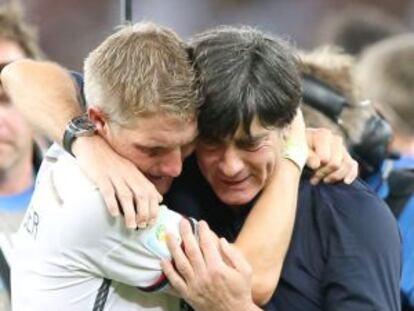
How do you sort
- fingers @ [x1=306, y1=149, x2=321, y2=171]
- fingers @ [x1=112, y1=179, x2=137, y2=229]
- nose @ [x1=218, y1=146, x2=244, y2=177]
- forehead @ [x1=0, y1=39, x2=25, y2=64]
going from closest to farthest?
fingers @ [x1=112, y1=179, x2=137, y2=229], nose @ [x1=218, y1=146, x2=244, y2=177], fingers @ [x1=306, y1=149, x2=321, y2=171], forehead @ [x1=0, y1=39, x2=25, y2=64]

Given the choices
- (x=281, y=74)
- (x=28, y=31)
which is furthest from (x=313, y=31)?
(x=281, y=74)

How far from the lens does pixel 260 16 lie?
369 cm

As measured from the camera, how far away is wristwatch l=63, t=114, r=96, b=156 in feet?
4.13

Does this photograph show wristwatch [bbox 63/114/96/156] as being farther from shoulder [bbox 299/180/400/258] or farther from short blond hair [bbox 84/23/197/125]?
shoulder [bbox 299/180/400/258]

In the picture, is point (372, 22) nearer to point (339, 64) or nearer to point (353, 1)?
point (353, 1)

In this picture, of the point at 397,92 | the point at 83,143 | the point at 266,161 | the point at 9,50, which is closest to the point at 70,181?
the point at 83,143

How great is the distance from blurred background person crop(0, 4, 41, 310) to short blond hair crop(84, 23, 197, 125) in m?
0.74

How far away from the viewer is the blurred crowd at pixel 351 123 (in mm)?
1830

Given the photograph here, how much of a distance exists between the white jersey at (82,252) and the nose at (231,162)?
97 mm

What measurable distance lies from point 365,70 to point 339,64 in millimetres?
362

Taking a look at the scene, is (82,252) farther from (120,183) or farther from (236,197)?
(236,197)

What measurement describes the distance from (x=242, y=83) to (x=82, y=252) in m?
0.32

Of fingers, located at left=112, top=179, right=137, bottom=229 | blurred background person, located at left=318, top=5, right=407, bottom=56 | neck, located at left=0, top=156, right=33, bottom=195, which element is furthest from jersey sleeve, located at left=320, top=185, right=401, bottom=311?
blurred background person, located at left=318, top=5, right=407, bottom=56

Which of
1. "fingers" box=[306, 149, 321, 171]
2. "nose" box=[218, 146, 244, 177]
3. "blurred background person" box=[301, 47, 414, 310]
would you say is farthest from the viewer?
"blurred background person" box=[301, 47, 414, 310]
